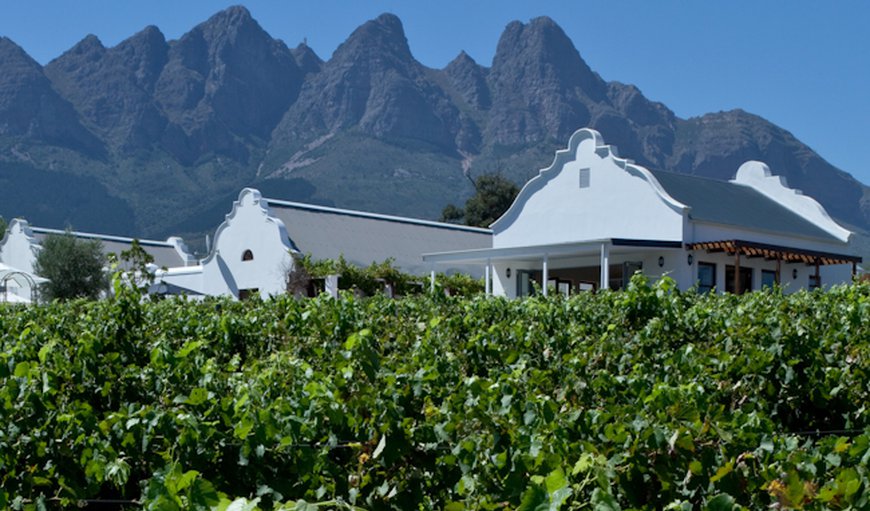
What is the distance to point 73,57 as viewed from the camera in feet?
590

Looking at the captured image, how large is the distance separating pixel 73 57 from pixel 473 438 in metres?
193

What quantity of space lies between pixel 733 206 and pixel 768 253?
10.3ft

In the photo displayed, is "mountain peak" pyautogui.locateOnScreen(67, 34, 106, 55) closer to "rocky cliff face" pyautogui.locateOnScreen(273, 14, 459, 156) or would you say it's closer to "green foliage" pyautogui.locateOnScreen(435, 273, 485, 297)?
"rocky cliff face" pyautogui.locateOnScreen(273, 14, 459, 156)

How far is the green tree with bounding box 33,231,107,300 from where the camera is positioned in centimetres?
4003

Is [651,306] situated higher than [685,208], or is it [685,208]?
[685,208]

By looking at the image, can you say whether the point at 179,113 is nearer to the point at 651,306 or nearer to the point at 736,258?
the point at 736,258

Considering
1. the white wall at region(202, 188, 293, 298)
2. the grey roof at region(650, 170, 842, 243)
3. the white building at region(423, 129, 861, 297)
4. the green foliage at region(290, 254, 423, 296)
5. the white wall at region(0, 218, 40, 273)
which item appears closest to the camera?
the white building at region(423, 129, 861, 297)

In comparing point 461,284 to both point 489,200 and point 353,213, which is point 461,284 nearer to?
point 353,213

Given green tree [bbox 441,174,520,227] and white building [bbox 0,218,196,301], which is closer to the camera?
white building [bbox 0,218,196,301]

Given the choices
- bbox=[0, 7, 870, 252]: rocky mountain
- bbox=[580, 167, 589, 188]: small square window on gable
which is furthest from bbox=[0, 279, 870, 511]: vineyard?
bbox=[0, 7, 870, 252]: rocky mountain

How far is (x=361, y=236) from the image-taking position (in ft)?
116

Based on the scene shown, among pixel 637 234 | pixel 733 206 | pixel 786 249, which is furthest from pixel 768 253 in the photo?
pixel 637 234

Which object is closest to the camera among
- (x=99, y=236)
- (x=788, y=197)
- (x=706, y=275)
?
(x=706, y=275)

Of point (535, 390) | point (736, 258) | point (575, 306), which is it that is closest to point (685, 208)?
point (736, 258)
